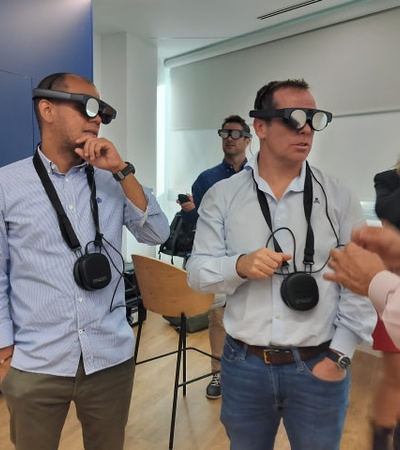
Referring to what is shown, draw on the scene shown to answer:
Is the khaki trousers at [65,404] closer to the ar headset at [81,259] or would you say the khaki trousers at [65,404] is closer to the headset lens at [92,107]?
the ar headset at [81,259]

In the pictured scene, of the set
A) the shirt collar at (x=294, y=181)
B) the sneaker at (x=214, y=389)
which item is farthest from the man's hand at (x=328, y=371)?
the sneaker at (x=214, y=389)

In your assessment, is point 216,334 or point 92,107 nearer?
point 92,107

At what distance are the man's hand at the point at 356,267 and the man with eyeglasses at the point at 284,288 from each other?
6.2 inches

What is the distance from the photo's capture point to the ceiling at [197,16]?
3450 millimetres

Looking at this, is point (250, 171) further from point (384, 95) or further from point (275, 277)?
point (384, 95)

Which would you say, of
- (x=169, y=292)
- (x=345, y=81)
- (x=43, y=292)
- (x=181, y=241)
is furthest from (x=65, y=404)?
(x=345, y=81)

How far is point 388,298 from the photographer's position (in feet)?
3.10

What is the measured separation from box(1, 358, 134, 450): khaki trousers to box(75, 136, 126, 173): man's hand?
0.69 m

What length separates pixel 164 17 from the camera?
380cm

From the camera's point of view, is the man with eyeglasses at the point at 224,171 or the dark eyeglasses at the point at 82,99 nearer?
the dark eyeglasses at the point at 82,99

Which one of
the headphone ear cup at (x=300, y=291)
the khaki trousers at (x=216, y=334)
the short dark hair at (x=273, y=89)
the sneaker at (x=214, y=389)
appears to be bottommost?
the sneaker at (x=214, y=389)

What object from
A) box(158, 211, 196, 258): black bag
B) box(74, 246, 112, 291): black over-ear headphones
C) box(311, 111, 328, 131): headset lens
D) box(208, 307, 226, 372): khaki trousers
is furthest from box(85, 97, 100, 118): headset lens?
box(158, 211, 196, 258): black bag

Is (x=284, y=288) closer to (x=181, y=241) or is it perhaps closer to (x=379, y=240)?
(x=379, y=240)

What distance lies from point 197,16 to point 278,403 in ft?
11.8
